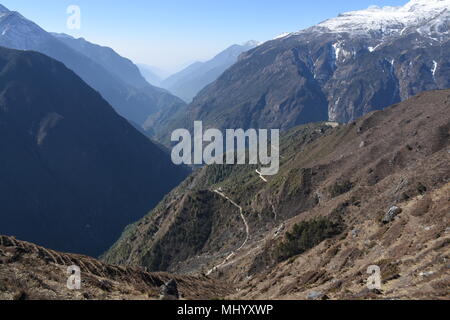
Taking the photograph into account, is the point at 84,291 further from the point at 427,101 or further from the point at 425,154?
the point at 427,101

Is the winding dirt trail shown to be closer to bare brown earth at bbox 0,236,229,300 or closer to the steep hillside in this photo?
the steep hillside

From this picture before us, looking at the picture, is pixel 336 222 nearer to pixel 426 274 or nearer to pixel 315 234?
pixel 315 234

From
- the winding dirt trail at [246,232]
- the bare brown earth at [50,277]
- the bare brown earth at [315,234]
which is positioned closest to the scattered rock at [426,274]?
the bare brown earth at [315,234]

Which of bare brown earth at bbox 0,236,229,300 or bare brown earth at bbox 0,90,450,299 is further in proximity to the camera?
bare brown earth at bbox 0,90,450,299

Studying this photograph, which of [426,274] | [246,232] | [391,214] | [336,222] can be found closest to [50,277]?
[426,274]

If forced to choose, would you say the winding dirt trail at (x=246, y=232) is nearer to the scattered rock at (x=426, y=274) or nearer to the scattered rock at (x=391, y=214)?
the scattered rock at (x=391, y=214)

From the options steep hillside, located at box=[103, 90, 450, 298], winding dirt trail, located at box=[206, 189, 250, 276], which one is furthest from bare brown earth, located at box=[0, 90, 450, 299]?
winding dirt trail, located at box=[206, 189, 250, 276]
